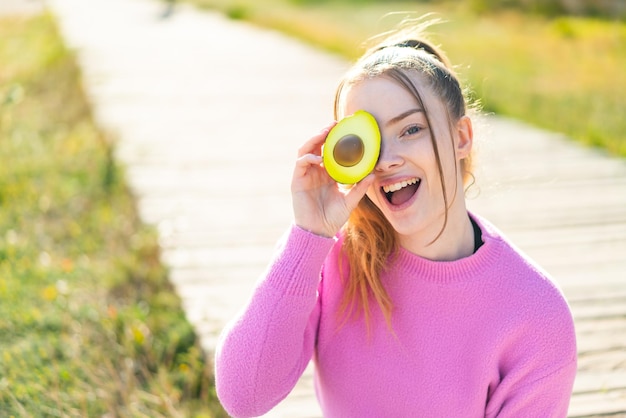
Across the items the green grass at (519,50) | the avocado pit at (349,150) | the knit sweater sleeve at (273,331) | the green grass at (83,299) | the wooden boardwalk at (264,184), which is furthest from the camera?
the green grass at (519,50)

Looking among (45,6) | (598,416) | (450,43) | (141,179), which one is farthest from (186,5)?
(598,416)

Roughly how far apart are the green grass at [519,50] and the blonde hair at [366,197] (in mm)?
710

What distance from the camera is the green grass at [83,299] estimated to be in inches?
115

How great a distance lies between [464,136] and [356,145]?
30cm

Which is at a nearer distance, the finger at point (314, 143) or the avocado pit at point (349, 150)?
the avocado pit at point (349, 150)

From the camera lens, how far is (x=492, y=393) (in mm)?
2025

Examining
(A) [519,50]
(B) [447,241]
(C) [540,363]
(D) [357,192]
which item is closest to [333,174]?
(D) [357,192]

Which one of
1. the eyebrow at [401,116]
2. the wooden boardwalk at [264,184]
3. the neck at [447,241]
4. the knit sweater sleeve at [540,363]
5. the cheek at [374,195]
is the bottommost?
the wooden boardwalk at [264,184]

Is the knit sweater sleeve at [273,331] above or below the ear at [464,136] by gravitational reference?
below

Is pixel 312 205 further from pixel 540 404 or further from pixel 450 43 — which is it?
pixel 450 43

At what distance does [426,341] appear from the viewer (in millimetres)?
2070

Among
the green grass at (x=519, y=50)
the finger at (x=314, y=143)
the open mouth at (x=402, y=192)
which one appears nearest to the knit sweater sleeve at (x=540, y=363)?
the open mouth at (x=402, y=192)

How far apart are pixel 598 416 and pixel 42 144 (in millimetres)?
4652

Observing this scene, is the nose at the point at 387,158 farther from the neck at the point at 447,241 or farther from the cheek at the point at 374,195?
the neck at the point at 447,241
